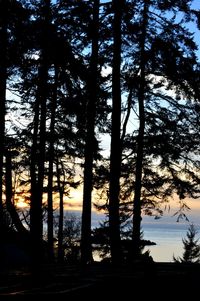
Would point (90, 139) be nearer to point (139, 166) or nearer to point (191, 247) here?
point (139, 166)

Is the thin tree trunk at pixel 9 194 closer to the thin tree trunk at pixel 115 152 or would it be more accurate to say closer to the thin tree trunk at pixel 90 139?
the thin tree trunk at pixel 90 139

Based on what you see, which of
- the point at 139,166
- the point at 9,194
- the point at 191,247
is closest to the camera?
the point at 139,166

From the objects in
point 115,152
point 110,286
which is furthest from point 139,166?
point 110,286

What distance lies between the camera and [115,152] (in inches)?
662

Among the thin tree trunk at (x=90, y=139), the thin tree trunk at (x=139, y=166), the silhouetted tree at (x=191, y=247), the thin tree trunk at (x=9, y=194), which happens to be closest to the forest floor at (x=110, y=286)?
the thin tree trunk at (x=90, y=139)

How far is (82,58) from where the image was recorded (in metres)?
18.4

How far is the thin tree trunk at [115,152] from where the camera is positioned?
16.6 metres

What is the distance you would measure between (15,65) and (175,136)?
8643 millimetres

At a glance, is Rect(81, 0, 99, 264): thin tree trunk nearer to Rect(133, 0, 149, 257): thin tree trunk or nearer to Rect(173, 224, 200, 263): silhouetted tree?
Rect(133, 0, 149, 257): thin tree trunk

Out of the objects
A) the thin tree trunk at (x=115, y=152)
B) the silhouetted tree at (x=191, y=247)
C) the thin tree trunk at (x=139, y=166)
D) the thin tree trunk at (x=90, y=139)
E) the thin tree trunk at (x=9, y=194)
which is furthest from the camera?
the silhouetted tree at (x=191, y=247)

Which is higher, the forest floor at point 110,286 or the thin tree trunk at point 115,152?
the thin tree trunk at point 115,152

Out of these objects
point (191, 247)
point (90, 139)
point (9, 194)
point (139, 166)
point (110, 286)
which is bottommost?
point (110, 286)

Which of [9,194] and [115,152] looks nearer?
[115,152]

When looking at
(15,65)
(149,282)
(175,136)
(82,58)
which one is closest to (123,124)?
(175,136)
